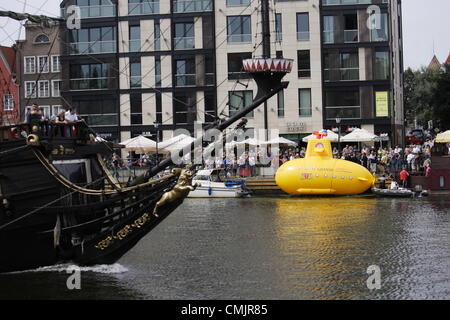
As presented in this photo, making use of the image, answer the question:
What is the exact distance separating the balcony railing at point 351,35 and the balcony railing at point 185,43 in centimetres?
1218

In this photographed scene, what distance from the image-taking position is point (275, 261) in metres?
22.0

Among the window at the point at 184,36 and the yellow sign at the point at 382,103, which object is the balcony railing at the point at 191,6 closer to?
the window at the point at 184,36

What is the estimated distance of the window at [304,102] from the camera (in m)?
61.6

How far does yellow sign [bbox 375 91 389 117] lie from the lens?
200 ft

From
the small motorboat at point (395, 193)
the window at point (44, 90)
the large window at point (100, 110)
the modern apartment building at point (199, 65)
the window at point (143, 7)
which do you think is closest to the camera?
the small motorboat at point (395, 193)

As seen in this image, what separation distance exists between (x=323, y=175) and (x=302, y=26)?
2419 cm

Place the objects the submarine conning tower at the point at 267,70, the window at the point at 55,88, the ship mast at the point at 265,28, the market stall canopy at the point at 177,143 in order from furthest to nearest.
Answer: the window at the point at 55,88 → the market stall canopy at the point at 177,143 → the ship mast at the point at 265,28 → the submarine conning tower at the point at 267,70

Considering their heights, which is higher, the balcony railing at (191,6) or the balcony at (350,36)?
the balcony railing at (191,6)

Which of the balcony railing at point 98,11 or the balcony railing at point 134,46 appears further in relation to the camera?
the balcony railing at point 134,46

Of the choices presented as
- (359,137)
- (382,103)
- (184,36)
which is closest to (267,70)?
(359,137)

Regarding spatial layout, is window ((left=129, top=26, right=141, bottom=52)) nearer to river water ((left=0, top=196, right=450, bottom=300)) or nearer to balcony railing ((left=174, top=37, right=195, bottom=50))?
balcony railing ((left=174, top=37, right=195, bottom=50))

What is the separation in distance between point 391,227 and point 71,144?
1358 centimetres

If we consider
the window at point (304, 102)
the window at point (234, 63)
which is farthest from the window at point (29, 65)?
the window at point (304, 102)

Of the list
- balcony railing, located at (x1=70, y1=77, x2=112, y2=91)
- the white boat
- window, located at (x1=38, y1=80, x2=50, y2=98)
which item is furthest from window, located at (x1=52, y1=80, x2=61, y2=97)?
the white boat
